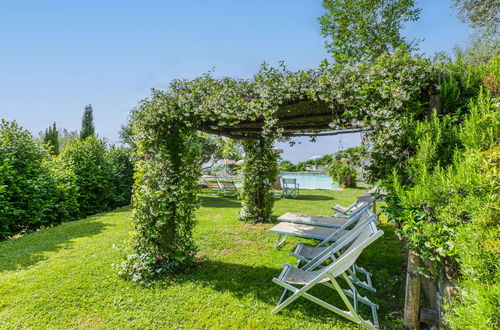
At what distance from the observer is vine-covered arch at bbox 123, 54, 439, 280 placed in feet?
9.46

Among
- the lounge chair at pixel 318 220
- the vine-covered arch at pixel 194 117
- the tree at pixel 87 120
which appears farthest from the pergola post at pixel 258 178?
the tree at pixel 87 120

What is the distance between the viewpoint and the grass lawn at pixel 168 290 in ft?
9.29

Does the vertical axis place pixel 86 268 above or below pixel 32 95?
below

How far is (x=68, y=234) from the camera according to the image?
6.12m

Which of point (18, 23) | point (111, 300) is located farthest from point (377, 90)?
point (18, 23)

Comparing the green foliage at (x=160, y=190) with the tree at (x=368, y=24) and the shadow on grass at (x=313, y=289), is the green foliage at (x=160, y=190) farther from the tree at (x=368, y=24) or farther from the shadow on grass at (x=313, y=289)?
the tree at (x=368, y=24)

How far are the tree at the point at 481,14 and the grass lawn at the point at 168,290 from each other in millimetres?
15001

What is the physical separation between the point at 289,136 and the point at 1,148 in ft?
25.8

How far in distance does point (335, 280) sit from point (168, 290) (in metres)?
2.38

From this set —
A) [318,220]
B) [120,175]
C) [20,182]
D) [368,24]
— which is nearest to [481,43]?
[368,24]

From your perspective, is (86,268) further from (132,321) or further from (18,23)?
(18,23)

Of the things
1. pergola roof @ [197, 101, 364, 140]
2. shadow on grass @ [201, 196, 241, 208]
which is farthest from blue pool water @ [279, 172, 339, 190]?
pergola roof @ [197, 101, 364, 140]

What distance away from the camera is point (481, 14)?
13086 millimetres

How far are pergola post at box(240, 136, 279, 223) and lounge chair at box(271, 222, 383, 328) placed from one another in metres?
4.00
